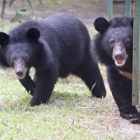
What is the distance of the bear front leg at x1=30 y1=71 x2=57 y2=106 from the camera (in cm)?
661

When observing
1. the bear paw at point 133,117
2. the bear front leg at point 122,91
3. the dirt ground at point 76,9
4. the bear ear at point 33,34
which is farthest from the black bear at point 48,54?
the dirt ground at point 76,9

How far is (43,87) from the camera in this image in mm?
6617

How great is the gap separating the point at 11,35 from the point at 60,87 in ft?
6.61

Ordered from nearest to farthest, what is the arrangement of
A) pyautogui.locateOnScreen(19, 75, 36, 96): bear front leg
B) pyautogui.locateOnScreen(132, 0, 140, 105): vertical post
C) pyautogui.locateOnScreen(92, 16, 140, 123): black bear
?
pyautogui.locateOnScreen(132, 0, 140, 105): vertical post, pyautogui.locateOnScreen(92, 16, 140, 123): black bear, pyautogui.locateOnScreen(19, 75, 36, 96): bear front leg

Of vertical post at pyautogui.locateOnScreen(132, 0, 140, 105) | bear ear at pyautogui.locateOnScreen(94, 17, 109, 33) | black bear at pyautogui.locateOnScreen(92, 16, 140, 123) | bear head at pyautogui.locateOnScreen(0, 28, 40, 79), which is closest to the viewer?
vertical post at pyautogui.locateOnScreen(132, 0, 140, 105)

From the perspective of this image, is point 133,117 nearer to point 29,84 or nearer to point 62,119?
point 62,119

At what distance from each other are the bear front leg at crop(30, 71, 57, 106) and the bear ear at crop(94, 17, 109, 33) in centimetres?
90

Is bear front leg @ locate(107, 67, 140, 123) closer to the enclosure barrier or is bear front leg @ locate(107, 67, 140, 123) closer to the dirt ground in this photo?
Answer: the enclosure barrier

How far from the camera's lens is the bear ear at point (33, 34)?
21.0 ft

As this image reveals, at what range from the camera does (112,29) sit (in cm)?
605

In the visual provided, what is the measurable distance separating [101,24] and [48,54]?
0.87 meters

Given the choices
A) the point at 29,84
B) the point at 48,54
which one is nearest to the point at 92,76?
the point at 29,84

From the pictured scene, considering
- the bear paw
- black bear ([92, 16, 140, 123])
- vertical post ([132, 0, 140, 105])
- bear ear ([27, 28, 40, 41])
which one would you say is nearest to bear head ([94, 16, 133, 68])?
black bear ([92, 16, 140, 123])

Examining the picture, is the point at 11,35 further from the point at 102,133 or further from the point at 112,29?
the point at 102,133
